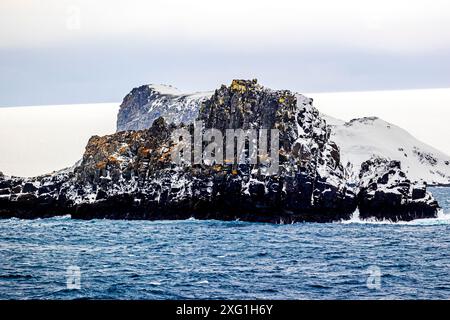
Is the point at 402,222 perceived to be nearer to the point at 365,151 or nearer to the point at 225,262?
the point at 365,151

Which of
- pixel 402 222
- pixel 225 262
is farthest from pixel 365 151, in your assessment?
pixel 225 262

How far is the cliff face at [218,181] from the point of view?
50125 mm

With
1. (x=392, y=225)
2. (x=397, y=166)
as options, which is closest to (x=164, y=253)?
(x=392, y=225)

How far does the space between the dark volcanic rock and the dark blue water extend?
20.3 feet

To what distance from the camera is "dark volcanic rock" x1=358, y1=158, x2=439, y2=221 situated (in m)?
50.1

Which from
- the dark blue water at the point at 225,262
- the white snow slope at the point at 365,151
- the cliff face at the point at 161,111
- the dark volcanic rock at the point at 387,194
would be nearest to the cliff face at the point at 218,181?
the dark volcanic rock at the point at 387,194

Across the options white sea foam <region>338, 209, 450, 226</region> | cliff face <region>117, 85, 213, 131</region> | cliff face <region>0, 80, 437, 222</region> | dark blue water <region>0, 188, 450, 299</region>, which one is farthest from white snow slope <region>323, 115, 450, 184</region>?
cliff face <region>117, 85, 213, 131</region>

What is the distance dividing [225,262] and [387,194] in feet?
77.1

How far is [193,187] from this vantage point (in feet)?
173

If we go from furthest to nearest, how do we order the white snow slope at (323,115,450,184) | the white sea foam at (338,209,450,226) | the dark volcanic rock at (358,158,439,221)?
the dark volcanic rock at (358,158,439,221), the white sea foam at (338,209,450,226), the white snow slope at (323,115,450,184)

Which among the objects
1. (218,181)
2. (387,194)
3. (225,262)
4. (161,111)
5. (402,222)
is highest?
(161,111)

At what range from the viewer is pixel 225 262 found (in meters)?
28.8

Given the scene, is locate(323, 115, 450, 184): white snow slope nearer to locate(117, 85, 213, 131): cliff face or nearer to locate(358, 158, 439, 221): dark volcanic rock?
locate(358, 158, 439, 221): dark volcanic rock

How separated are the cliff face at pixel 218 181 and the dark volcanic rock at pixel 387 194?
0.09 metres
